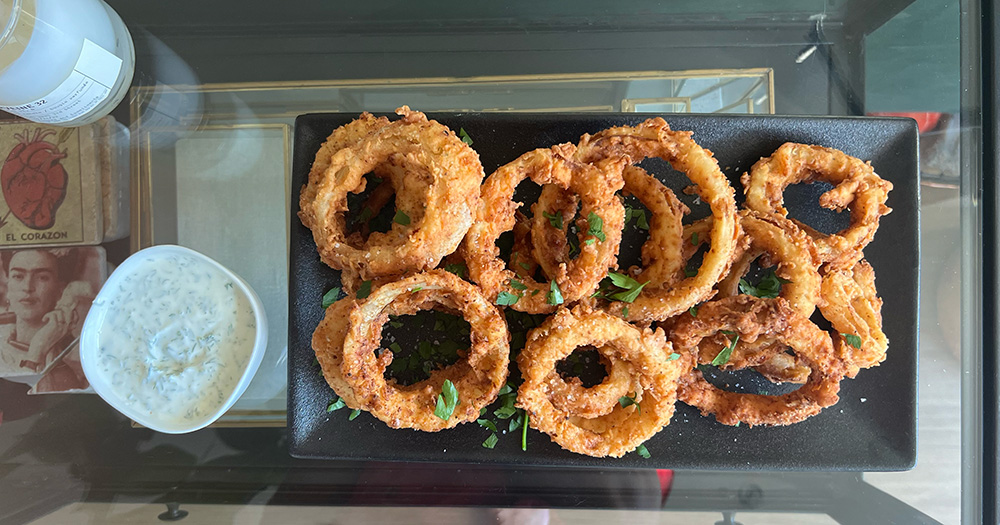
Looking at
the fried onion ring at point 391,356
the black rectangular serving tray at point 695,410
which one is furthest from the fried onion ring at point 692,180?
the fried onion ring at point 391,356

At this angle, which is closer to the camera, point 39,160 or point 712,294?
point 712,294

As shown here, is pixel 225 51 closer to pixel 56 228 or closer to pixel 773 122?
pixel 56 228

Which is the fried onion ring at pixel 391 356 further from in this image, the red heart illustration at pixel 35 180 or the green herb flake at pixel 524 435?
the red heart illustration at pixel 35 180

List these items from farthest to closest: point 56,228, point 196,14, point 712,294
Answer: point 196,14
point 56,228
point 712,294

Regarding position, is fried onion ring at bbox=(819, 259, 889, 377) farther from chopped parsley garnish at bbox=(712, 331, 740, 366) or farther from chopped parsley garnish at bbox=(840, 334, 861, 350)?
chopped parsley garnish at bbox=(712, 331, 740, 366)

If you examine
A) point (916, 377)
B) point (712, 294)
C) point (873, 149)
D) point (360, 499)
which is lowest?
point (360, 499)

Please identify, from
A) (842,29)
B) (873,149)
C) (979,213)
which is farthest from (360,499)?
(842,29)
